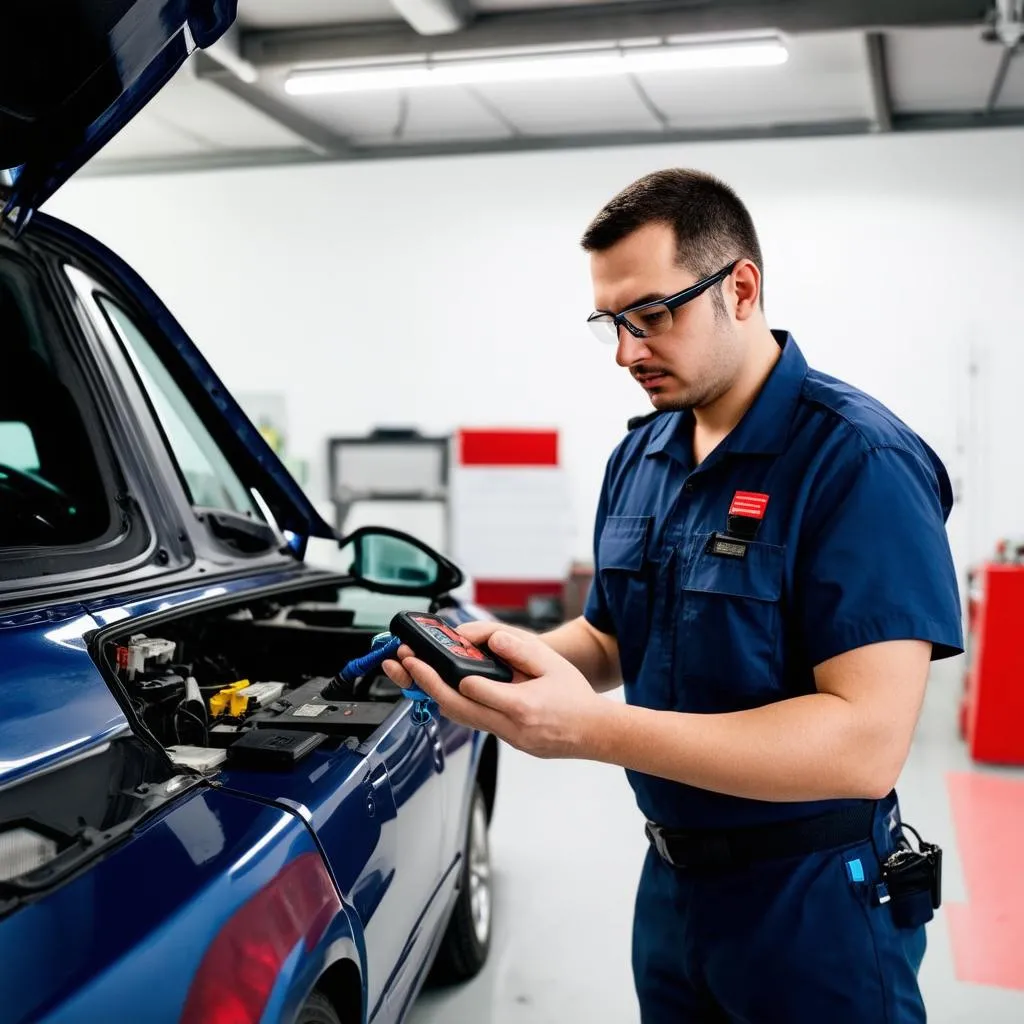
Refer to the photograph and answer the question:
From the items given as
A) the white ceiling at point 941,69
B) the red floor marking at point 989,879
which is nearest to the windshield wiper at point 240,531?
the red floor marking at point 989,879

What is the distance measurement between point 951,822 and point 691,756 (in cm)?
328

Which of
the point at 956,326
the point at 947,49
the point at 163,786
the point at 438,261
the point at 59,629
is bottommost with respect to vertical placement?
the point at 163,786

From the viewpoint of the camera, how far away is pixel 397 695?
2.26 metres

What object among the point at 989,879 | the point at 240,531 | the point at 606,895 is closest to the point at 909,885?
the point at 240,531

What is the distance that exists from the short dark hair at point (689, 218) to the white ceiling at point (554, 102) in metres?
4.74

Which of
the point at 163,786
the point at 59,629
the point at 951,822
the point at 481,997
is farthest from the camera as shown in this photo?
the point at 951,822

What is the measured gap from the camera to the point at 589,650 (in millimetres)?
1766

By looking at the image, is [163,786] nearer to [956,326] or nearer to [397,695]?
[397,695]

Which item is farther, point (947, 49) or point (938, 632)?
point (947, 49)

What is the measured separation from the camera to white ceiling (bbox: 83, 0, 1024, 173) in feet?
19.5

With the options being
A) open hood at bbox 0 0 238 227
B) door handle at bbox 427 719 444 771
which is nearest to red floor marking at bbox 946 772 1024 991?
door handle at bbox 427 719 444 771

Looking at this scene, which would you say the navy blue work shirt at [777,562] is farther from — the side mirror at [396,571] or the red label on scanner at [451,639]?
the side mirror at [396,571]

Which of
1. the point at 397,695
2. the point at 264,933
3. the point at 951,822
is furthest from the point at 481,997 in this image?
the point at 951,822

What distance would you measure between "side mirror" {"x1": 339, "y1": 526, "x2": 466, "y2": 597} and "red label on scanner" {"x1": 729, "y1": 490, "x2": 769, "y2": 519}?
4.18 ft
